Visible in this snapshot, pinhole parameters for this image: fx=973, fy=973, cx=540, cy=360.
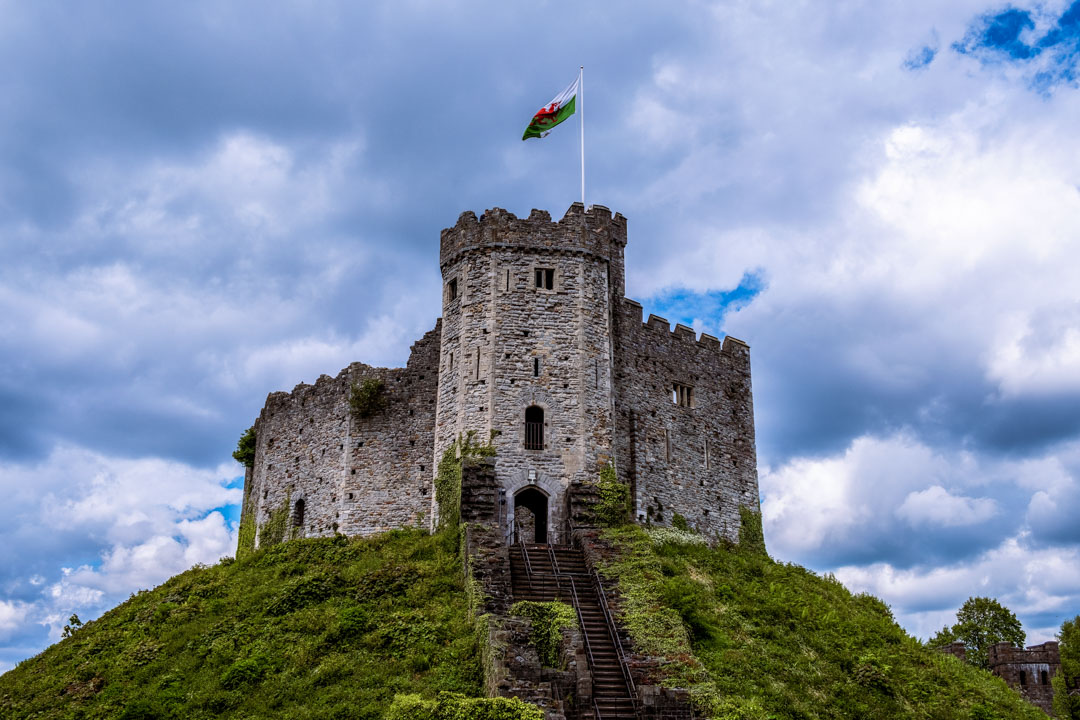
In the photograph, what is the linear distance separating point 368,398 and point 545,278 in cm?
990

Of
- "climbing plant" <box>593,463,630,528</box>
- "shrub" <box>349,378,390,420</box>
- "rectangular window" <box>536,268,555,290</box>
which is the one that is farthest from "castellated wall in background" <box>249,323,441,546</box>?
"climbing plant" <box>593,463,630,528</box>

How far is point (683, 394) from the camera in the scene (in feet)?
139

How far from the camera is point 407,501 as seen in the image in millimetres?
40062

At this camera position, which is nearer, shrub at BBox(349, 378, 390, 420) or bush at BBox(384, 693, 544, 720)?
bush at BBox(384, 693, 544, 720)

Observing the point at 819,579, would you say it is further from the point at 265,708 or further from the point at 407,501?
the point at 265,708

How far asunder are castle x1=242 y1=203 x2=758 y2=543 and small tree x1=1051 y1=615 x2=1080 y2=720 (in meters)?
19.7

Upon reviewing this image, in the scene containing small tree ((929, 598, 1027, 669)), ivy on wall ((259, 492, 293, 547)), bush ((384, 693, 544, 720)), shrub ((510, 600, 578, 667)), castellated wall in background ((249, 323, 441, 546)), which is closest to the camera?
bush ((384, 693, 544, 720))

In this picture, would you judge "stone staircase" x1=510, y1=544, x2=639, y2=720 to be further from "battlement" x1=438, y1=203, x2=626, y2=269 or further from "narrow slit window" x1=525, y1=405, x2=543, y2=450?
"battlement" x1=438, y1=203, x2=626, y2=269

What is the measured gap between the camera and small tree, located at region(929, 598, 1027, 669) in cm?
6681

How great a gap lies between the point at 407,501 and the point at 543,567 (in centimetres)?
1258

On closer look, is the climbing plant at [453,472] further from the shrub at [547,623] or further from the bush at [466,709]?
the bush at [466,709]

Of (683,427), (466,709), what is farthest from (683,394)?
(466,709)

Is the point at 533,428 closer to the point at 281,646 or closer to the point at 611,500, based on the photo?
the point at 611,500

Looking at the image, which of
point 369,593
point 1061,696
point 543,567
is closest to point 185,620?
point 369,593
